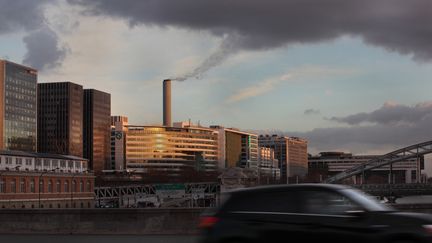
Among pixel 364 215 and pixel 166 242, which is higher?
pixel 364 215

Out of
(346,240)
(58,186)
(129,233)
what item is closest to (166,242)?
(129,233)

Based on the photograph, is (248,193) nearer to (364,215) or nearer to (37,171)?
(364,215)

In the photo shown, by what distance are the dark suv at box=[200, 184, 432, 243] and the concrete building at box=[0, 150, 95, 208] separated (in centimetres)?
10024

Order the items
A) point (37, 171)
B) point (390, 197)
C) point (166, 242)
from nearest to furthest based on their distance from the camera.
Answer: point (166, 242), point (37, 171), point (390, 197)

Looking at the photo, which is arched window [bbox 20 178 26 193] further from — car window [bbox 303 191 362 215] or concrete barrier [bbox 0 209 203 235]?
car window [bbox 303 191 362 215]

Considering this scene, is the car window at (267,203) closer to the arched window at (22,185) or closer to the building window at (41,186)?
the arched window at (22,185)

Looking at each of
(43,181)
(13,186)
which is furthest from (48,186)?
(13,186)

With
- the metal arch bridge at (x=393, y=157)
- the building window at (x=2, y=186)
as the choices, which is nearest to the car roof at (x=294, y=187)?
the building window at (x=2, y=186)

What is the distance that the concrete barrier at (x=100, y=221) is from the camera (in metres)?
25.2

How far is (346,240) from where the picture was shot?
1159 cm

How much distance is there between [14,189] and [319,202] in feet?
356

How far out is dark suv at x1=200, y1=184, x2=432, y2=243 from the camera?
37.4 feet

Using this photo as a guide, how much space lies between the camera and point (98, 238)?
2367 centimetres

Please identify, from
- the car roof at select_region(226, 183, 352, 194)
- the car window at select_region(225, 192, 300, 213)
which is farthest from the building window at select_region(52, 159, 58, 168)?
the car window at select_region(225, 192, 300, 213)
